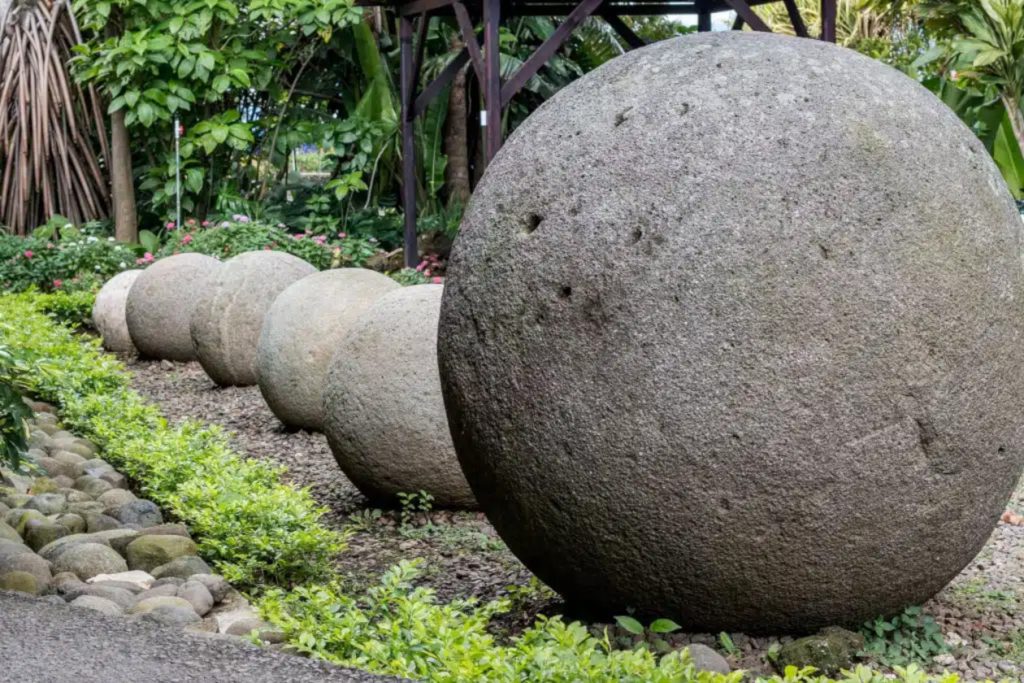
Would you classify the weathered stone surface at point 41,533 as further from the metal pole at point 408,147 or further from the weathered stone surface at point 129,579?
the metal pole at point 408,147

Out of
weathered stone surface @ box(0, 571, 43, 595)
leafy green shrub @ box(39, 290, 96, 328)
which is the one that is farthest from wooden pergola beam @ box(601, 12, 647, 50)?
weathered stone surface @ box(0, 571, 43, 595)

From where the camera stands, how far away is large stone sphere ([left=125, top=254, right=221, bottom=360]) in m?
11.4

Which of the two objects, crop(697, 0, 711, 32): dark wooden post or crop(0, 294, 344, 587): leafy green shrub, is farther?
crop(697, 0, 711, 32): dark wooden post

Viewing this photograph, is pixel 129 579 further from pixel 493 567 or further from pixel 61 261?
pixel 61 261

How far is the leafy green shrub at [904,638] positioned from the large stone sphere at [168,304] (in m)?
8.29

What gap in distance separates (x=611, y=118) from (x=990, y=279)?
119 cm

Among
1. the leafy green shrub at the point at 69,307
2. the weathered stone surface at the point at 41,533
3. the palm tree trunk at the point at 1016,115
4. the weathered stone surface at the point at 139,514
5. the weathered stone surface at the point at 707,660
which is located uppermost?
the palm tree trunk at the point at 1016,115

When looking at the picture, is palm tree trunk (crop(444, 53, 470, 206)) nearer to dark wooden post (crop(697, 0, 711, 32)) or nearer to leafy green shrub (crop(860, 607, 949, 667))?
dark wooden post (crop(697, 0, 711, 32))

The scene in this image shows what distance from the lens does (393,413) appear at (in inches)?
233

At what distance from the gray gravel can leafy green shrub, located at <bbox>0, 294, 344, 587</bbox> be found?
3.06 ft

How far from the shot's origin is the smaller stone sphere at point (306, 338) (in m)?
7.81

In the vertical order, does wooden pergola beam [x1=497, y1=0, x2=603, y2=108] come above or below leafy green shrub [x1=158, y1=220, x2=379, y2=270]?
above

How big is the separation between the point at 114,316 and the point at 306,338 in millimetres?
5515

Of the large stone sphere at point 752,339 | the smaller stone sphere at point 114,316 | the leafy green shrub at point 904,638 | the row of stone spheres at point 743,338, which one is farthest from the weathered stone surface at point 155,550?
→ the smaller stone sphere at point 114,316
